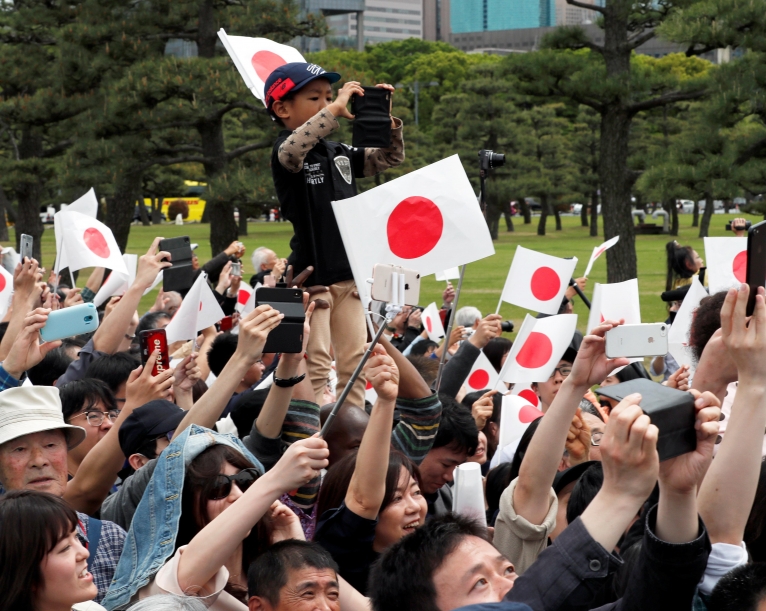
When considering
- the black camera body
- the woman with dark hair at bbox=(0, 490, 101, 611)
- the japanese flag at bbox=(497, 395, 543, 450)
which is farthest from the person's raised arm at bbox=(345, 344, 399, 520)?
the black camera body

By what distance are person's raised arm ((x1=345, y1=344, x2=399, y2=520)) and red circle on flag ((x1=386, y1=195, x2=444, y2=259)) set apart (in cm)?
62

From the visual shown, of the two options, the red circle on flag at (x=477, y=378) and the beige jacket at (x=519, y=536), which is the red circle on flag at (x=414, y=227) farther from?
the red circle on flag at (x=477, y=378)

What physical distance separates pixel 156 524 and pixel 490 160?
256 centimetres

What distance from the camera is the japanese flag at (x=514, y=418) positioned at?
3969mm

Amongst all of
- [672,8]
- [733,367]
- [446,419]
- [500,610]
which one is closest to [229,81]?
[672,8]

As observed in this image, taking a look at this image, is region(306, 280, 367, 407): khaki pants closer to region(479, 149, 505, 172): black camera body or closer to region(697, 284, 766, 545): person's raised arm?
region(479, 149, 505, 172): black camera body

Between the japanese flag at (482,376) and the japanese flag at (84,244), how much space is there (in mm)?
2248

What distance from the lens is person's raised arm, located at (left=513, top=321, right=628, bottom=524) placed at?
232 cm

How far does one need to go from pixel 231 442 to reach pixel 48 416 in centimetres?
65

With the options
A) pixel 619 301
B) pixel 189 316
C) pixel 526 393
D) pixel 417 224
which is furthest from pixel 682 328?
pixel 189 316

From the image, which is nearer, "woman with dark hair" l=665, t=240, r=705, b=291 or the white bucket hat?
the white bucket hat

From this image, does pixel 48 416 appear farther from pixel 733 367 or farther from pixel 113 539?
pixel 733 367

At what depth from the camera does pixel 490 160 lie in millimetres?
4461

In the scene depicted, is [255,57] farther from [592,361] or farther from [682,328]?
[592,361]
